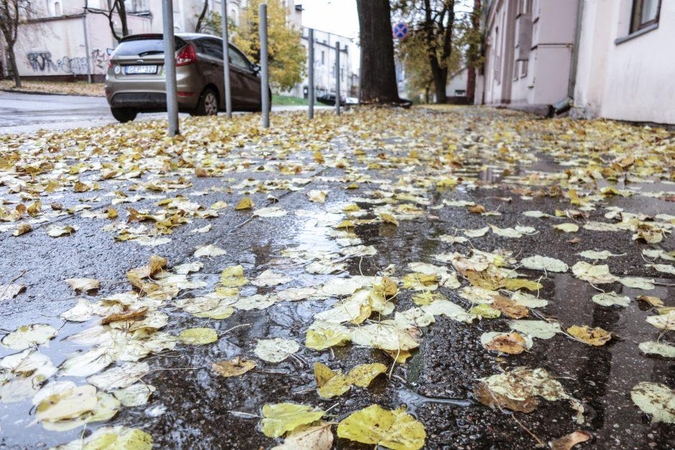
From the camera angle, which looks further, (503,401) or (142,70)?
(142,70)

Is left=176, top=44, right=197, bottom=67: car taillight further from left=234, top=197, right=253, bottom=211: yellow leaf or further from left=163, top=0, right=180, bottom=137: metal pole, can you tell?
left=234, top=197, right=253, bottom=211: yellow leaf

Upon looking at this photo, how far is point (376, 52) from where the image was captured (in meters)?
13.8

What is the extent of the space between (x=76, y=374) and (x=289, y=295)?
60cm

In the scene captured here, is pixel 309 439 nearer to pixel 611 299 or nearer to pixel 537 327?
pixel 537 327

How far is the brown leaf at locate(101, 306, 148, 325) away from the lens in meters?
1.30

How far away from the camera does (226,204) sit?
8.95 feet

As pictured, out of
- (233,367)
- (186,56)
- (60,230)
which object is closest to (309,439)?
(233,367)

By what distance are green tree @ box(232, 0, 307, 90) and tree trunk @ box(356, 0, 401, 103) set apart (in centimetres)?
2561

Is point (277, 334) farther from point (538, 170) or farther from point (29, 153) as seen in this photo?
point (29, 153)

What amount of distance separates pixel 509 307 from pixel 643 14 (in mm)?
7781

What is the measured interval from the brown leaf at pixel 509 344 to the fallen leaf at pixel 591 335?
14 centimetres

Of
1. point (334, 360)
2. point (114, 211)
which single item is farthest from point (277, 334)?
point (114, 211)

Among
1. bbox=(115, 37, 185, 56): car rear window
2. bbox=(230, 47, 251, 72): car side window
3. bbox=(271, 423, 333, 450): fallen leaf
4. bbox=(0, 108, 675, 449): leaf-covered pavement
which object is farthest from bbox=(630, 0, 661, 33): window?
bbox=(271, 423, 333, 450): fallen leaf

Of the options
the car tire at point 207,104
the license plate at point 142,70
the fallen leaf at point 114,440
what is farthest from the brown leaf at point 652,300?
the car tire at point 207,104
